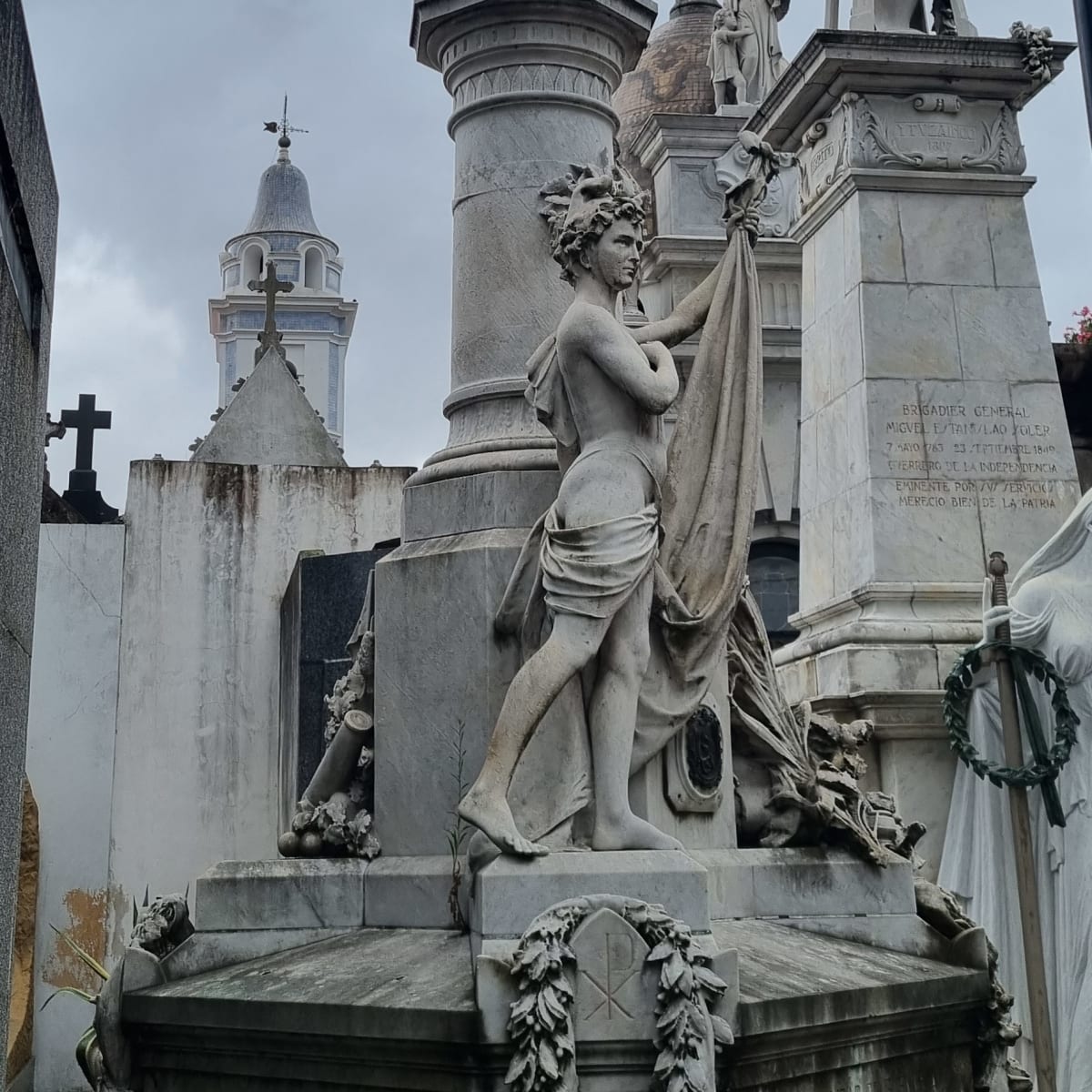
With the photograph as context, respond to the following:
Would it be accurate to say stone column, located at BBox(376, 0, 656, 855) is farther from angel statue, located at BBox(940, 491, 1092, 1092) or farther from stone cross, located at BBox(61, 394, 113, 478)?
stone cross, located at BBox(61, 394, 113, 478)

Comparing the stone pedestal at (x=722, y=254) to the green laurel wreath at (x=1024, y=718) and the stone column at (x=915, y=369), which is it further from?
the green laurel wreath at (x=1024, y=718)

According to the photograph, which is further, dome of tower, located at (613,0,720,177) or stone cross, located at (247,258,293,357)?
dome of tower, located at (613,0,720,177)

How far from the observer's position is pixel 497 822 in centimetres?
519

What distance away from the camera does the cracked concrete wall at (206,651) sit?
46.1ft

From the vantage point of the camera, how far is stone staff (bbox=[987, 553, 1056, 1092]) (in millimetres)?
7336

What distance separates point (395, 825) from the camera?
241 inches

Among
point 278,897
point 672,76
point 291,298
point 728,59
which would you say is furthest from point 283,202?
point 278,897

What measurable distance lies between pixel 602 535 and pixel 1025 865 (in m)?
3.33

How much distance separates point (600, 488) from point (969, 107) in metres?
5.66

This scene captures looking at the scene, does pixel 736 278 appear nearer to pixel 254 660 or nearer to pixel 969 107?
pixel 969 107

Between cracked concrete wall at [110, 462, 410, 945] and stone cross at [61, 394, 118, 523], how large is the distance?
15.6ft

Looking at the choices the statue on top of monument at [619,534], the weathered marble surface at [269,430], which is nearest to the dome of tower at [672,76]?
the weathered marble surface at [269,430]

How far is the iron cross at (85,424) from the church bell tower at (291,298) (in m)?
49.2

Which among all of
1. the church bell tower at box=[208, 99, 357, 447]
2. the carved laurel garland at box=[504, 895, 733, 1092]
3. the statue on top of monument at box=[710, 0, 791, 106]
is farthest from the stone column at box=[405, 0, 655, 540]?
the church bell tower at box=[208, 99, 357, 447]
